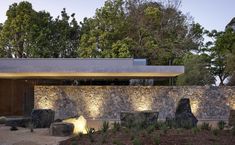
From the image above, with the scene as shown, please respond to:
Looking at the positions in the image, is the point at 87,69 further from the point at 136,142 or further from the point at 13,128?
the point at 136,142

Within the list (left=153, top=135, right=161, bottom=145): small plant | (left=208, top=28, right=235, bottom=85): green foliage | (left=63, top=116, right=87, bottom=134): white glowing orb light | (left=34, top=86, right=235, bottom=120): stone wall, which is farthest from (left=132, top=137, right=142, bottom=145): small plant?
(left=208, top=28, right=235, bottom=85): green foliage

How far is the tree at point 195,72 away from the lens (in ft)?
96.1

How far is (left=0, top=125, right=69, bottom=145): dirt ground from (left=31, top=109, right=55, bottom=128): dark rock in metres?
1.04

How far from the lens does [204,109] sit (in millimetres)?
20891

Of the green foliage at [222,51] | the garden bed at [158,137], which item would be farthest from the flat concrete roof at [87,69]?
the green foliage at [222,51]

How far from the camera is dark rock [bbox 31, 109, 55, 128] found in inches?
613

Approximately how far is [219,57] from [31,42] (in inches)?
526

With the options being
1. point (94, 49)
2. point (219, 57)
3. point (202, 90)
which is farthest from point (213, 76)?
point (202, 90)

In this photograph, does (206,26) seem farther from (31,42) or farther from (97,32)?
(31,42)

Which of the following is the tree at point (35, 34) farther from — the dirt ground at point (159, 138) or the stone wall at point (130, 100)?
the dirt ground at point (159, 138)

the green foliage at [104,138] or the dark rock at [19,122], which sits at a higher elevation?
the green foliage at [104,138]

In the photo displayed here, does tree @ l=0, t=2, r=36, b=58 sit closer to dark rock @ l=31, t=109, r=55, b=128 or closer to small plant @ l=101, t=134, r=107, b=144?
dark rock @ l=31, t=109, r=55, b=128

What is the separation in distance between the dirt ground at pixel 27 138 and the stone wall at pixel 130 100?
6.65m

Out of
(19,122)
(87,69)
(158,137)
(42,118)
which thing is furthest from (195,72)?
(158,137)
